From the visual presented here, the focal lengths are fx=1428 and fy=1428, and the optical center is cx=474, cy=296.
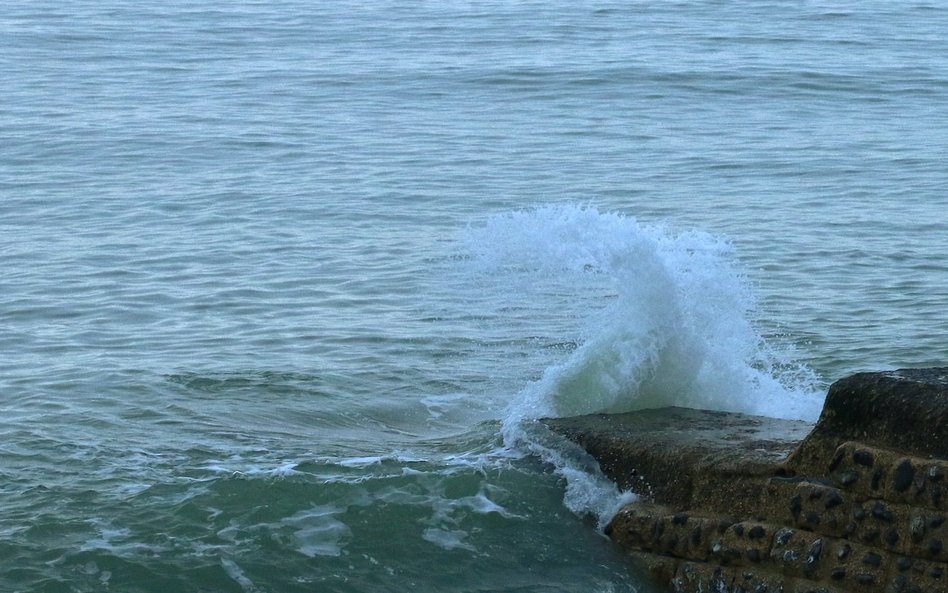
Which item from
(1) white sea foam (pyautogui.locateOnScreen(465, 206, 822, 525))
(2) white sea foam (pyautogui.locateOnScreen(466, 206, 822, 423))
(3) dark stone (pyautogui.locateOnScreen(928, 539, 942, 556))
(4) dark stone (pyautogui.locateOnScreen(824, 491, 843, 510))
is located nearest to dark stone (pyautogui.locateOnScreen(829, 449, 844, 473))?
(4) dark stone (pyautogui.locateOnScreen(824, 491, 843, 510))

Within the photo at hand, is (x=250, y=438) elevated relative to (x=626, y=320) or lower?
lower

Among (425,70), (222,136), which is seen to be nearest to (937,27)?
(425,70)

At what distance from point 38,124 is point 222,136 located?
2512 millimetres

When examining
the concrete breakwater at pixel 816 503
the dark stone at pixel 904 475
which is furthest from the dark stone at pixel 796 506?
the dark stone at pixel 904 475

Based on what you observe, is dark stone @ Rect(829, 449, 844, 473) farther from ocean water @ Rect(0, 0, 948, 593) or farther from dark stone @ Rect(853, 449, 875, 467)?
ocean water @ Rect(0, 0, 948, 593)

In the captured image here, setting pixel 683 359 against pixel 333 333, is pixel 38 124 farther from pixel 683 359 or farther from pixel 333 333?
pixel 683 359

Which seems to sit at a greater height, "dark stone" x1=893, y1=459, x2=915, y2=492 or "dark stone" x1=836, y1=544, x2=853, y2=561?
"dark stone" x1=893, y1=459, x2=915, y2=492

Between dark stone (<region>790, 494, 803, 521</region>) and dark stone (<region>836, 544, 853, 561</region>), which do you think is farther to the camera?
dark stone (<region>790, 494, 803, 521</region>)

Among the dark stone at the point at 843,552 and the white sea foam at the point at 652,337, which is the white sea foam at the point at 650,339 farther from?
the dark stone at the point at 843,552

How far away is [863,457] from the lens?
17.5ft

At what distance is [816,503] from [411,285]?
631 cm

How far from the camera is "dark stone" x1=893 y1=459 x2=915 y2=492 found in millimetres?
5176

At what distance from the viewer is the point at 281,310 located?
10836mm

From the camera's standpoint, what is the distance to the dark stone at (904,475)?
518 centimetres
